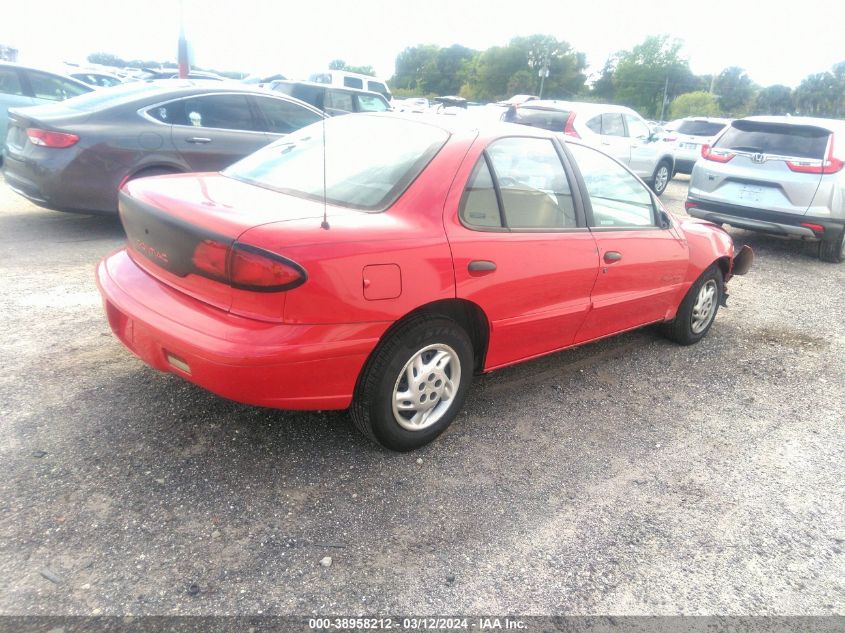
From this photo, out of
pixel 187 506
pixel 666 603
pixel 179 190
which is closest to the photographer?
pixel 666 603

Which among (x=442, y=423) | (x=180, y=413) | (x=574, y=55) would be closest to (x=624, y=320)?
(x=442, y=423)

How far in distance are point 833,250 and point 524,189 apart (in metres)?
6.60

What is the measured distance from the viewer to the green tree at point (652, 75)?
82.4m

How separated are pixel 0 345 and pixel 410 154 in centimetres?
260

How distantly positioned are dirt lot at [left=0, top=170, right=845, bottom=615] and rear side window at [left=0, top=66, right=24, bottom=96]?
627cm

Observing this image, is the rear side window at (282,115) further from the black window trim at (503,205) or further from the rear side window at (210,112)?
the black window trim at (503,205)

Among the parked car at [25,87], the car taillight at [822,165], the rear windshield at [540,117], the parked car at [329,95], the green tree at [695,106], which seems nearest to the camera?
the car taillight at [822,165]

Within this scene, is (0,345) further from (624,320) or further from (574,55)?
(574,55)

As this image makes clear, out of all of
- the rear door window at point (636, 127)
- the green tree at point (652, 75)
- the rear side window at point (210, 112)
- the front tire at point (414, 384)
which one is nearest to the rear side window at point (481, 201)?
the front tire at point (414, 384)

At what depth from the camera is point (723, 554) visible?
2.57 metres

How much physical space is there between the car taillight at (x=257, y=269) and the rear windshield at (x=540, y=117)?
332 inches

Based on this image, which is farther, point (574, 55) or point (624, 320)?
point (574, 55)

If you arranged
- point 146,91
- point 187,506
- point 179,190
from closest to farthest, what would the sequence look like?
point 187,506 → point 179,190 → point 146,91

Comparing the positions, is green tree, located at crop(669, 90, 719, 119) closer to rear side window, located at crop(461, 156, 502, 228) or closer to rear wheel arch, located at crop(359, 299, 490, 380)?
rear side window, located at crop(461, 156, 502, 228)
